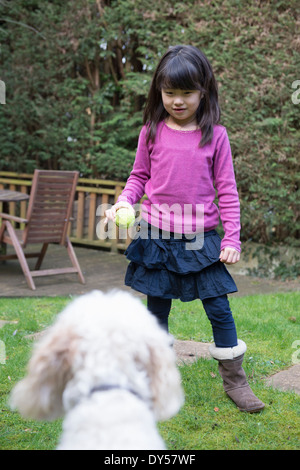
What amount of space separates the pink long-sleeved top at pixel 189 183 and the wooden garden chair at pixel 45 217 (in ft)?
10.4

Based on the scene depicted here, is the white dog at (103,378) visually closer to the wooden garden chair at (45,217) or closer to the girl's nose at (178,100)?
the girl's nose at (178,100)

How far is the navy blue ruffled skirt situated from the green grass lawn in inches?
22.4

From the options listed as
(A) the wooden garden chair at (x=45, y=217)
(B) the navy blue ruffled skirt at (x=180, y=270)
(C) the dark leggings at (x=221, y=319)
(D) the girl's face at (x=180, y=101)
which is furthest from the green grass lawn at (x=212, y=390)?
(D) the girl's face at (x=180, y=101)

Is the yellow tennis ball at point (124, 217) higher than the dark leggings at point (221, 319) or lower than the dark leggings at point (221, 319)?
higher

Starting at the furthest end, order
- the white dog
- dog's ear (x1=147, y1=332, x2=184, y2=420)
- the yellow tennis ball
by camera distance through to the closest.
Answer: the yellow tennis ball
dog's ear (x1=147, y1=332, x2=184, y2=420)
the white dog

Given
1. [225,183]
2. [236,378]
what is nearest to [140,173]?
[225,183]

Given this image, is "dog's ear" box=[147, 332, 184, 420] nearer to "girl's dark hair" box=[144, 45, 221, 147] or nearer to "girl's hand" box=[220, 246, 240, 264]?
"girl's hand" box=[220, 246, 240, 264]

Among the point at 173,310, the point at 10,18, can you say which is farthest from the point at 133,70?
the point at 173,310

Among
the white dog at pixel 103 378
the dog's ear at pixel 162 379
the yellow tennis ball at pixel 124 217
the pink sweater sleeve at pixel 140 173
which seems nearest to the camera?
the white dog at pixel 103 378

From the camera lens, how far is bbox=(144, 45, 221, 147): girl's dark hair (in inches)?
98.0

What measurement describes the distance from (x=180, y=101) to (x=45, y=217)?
3.56m

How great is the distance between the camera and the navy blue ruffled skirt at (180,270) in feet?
8.59

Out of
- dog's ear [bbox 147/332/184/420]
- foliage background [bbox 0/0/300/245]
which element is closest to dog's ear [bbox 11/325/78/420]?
dog's ear [bbox 147/332/184/420]

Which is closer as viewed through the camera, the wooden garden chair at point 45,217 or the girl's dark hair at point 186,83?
the girl's dark hair at point 186,83
